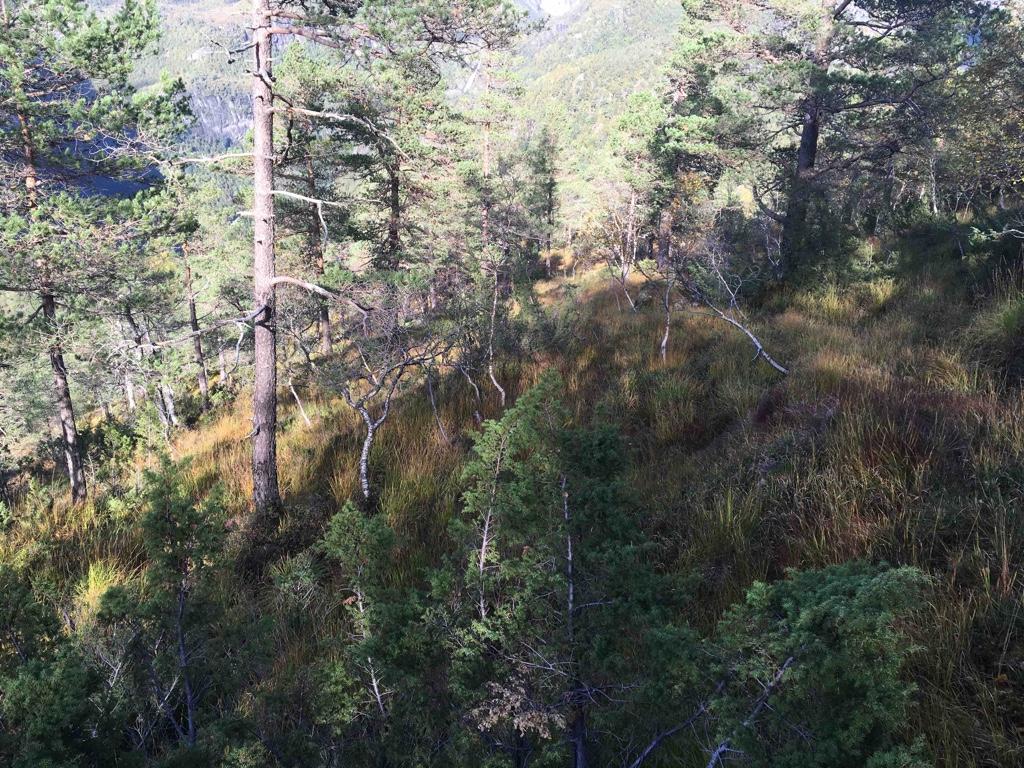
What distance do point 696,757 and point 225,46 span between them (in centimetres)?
616

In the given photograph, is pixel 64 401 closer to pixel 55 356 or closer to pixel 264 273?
pixel 55 356

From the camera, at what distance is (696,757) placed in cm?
167

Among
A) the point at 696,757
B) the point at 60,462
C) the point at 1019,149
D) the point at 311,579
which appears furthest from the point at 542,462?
the point at 60,462

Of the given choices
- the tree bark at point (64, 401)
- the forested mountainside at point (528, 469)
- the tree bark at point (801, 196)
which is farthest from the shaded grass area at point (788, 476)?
the tree bark at point (801, 196)

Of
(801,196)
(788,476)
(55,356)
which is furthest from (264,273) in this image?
(801,196)

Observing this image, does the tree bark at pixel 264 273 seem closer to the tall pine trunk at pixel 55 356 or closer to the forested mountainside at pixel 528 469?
the forested mountainside at pixel 528 469

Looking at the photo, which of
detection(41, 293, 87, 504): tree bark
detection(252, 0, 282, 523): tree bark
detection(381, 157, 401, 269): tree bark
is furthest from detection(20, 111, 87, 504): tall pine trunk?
detection(381, 157, 401, 269): tree bark

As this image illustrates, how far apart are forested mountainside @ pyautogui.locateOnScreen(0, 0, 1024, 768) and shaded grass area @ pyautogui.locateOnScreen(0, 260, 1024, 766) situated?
3 cm

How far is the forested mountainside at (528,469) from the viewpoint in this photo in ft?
4.32

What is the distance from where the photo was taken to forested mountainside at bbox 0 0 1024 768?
51.9 inches

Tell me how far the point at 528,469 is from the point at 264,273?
4300 millimetres

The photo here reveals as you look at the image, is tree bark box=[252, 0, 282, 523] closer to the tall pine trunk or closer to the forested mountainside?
the forested mountainside

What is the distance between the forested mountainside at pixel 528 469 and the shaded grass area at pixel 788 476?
3 cm

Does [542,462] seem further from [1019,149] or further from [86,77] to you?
[86,77]
